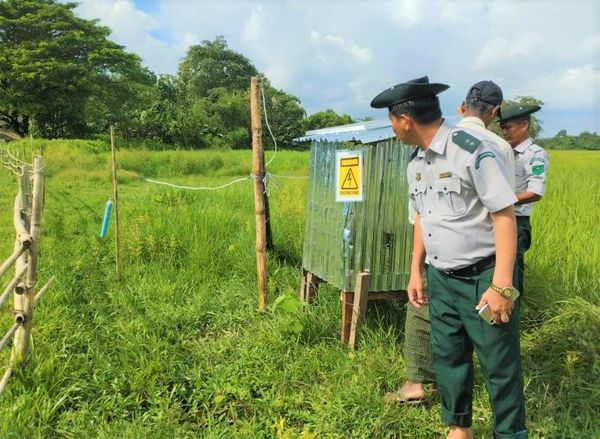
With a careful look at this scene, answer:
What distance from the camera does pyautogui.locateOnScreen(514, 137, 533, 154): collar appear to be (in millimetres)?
2752

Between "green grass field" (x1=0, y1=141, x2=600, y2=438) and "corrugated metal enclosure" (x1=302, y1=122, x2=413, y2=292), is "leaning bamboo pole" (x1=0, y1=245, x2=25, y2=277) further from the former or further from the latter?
"corrugated metal enclosure" (x1=302, y1=122, x2=413, y2=292)

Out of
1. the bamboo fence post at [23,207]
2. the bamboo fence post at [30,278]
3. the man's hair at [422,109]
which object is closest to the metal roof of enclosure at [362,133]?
the man's hair at [422,109]

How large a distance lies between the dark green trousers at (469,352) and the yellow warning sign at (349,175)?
92 cm

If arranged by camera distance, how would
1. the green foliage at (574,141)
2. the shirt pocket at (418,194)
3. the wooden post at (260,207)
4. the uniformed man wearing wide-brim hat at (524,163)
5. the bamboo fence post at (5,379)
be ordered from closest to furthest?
the shirt pocket at (418,194)
the bamboo fence post at (5,379)
the uniformed man wearing wide-brim hat at (524,163)
the wooden post at (260,207)
the green foliage at (574,141)

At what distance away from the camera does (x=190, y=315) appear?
3.40m

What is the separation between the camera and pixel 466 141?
5.41 ft

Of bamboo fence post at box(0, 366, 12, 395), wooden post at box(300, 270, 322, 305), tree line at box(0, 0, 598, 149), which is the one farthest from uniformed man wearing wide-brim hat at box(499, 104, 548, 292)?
tree line at box(0, 0, 598, 149)

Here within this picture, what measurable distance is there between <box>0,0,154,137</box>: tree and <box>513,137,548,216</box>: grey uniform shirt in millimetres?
21438

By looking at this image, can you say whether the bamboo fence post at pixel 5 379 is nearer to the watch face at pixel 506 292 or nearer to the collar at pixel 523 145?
the watch face at pixel 506 292

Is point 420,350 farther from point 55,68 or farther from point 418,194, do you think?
point 55,68

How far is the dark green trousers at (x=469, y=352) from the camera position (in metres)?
1.71

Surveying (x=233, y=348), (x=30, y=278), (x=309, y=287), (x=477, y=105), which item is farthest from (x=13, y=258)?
(x=477, y=105)

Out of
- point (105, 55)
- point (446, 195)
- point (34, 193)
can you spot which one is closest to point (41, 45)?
point (105, 55)

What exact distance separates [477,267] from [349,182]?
1.21m
